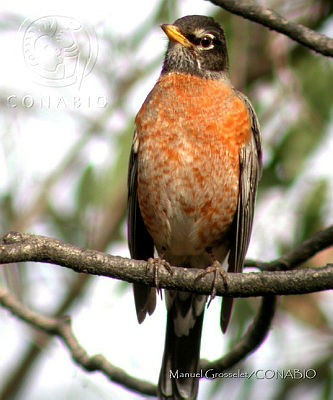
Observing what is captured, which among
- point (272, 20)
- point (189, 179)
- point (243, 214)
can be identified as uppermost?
point (272, 20)

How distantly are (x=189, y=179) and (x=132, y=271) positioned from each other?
4.93 feet

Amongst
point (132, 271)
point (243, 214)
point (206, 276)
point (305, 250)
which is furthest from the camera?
point (243, 214)

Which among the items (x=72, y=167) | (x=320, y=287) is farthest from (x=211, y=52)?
(x=320, y=287)

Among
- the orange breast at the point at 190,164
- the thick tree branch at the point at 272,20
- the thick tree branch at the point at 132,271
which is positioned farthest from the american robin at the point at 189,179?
the thick tree branch at the point at 132,271

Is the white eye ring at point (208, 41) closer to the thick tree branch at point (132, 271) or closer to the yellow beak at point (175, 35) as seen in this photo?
the yellow beak at point (175, 35)

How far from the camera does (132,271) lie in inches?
150

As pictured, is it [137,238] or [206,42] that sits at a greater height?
[206,42]

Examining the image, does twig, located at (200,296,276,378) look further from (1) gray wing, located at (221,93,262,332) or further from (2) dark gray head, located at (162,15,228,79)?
(2) dark gray head, located at (162,15,228,79)

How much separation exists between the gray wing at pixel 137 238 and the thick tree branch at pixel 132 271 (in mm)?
1434

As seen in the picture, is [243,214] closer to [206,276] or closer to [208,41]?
[206,276]

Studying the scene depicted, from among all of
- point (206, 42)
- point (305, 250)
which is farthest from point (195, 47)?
point (305, 250)

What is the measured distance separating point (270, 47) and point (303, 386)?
10.0 ft

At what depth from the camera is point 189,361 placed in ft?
18.1

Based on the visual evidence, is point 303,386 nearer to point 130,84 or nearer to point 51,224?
point 51,224
